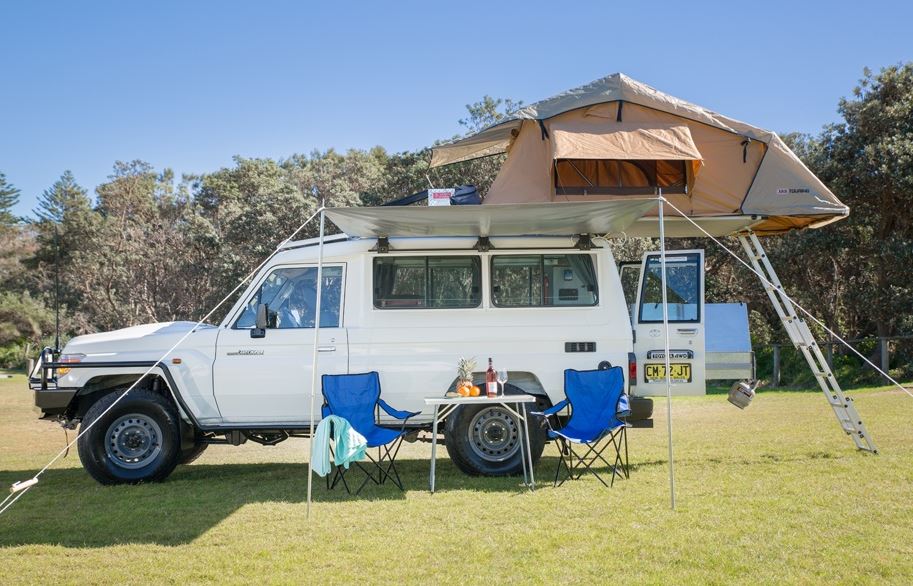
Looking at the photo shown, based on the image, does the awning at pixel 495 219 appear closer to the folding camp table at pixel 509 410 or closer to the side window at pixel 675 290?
the side window at pixel 675 290

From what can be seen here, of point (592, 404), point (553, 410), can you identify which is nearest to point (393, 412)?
point (553, 410)

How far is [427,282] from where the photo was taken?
8.22 m

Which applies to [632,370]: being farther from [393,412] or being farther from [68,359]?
[68,359]

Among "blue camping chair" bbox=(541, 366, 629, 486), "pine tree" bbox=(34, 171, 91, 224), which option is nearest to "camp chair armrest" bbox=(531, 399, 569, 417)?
"blue camping chair" bbox=(541, 366, 629, 486)

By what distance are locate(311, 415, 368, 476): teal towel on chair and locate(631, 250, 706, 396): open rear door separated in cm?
277

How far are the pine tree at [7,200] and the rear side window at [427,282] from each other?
45223 mm

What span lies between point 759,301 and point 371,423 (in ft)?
64.5

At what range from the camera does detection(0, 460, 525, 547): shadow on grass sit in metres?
6.05

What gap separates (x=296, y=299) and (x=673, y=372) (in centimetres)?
368

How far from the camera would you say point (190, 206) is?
1535 inches

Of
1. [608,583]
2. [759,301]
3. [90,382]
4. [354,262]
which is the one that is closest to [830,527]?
[608,583]

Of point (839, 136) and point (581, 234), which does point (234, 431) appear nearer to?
point (581, 234)

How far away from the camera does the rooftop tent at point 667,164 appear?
8.40m

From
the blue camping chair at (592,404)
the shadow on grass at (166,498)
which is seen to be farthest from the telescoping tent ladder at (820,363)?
the shadow on grass at (166,498)
